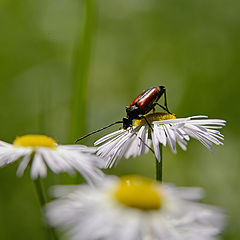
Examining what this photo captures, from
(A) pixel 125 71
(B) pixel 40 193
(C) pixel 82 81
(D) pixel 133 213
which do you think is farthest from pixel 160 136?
(A) pixel 125 71

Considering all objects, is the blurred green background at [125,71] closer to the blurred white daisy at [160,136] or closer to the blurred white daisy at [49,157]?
the blurred white daisy at [160,136]

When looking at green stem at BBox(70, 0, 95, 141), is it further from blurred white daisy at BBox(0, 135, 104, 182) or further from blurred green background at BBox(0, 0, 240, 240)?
blurred white daisy at BBox(0, 135, 104, 182)

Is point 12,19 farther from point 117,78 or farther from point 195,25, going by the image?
point 195,25

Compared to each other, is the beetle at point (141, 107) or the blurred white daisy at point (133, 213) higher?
the beetle at point (141, 107)

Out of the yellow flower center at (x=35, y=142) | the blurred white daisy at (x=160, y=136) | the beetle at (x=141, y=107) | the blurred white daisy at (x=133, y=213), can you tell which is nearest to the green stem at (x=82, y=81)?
the beetle at (x=141, y=107)

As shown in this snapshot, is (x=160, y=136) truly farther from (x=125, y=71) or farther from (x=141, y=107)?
(x=125, y=71)

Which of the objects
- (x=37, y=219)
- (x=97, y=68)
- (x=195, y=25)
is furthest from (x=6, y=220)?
(x=195, y=25)
